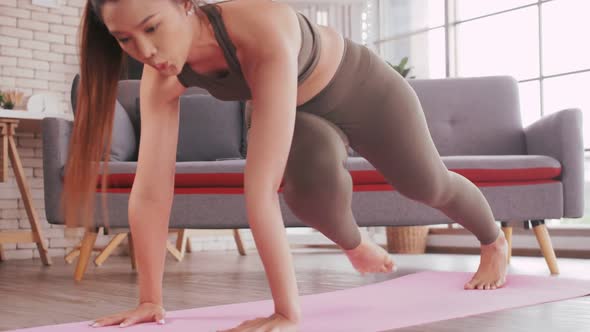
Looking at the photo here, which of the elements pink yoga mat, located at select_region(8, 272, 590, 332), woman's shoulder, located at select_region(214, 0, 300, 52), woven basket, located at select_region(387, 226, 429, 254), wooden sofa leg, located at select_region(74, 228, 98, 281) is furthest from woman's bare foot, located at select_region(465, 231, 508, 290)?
woven basket, located at select_region(387, 226, 429, 254)

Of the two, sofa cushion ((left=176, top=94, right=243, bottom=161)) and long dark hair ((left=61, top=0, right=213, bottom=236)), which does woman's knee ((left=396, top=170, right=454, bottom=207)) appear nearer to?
long dark hair ((left=61, top=0, right=213, bottom=236))

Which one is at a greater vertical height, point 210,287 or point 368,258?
point 368,258

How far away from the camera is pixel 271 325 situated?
4.06 ft

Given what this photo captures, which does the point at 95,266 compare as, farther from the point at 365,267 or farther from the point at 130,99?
the point at 365,267

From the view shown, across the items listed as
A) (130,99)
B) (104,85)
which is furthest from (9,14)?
(104,85)

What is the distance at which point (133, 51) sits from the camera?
1.22 meters

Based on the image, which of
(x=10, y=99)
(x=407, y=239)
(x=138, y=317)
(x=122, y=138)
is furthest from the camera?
(x=407, y=239)

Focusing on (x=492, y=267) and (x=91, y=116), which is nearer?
(x=91, y=116)

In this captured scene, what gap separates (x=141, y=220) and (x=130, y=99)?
6.60 ft

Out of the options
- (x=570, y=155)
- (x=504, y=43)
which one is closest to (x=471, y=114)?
(x=570, y=155)

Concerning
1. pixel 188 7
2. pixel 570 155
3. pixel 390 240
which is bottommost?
pixel 390 240

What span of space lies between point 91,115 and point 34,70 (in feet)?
11.4

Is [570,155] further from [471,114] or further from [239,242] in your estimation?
[239,242]

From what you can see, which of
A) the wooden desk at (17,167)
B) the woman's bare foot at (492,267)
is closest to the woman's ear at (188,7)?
the woman's bare foot at (492,267)
